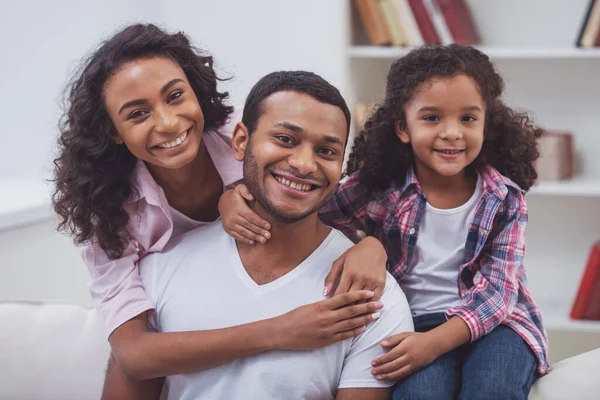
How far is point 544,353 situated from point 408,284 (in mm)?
315

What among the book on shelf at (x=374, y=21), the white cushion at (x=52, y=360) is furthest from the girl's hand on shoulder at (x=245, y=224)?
the book on shelf at (x=374, y=21)

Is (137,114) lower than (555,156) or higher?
higher

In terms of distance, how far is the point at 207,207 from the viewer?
1762 millimetres

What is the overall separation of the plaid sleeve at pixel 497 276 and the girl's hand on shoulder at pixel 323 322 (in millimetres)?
250

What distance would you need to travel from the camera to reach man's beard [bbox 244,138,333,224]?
4.80 feet

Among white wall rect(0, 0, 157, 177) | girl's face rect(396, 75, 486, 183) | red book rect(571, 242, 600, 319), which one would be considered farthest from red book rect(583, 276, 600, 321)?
white wall rect(0, 0, 157, 177)

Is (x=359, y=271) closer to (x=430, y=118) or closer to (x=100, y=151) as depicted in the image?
(x=430, y=118)

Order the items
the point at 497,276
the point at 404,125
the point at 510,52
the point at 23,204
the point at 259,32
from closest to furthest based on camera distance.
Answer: the point at 497,276 < the point at 404,125 < the point at 23,204 < the point at 510,52 < the point at 259,32

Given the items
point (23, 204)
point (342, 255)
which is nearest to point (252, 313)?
point (342, 255)

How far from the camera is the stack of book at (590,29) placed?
9.09ft

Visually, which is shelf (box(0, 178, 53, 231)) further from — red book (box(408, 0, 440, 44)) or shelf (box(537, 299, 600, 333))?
shelf (box(537, 299, 600, 333))

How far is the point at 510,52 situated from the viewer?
9.38ft

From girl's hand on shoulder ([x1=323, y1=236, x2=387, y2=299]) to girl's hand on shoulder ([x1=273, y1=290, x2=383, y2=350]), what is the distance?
1.0 inches

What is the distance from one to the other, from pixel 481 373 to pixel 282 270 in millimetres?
419
